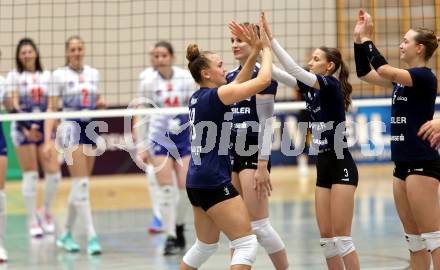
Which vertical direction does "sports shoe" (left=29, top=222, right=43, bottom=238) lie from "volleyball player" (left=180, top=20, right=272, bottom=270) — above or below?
below

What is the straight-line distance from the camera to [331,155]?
7.00 metres

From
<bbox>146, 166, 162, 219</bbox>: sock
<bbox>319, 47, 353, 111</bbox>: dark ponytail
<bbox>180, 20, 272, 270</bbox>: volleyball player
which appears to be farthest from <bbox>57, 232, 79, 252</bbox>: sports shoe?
<bbox>319, 47, 353, 111</bbox>: dark ponytail

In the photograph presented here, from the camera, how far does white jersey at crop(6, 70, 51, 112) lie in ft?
34.7

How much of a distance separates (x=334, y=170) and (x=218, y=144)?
940 millimetres

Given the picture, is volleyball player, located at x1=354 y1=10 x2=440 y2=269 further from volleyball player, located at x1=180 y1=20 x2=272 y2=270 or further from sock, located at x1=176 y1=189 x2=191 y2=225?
sock, located at x1=176 y1=189 x2=191 y2=225

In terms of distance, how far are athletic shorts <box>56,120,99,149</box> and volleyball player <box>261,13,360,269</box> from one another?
10.8 feet

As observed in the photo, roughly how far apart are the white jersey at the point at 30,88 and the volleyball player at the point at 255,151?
3676 millimetres

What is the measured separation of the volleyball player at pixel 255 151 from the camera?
7273 millimetres

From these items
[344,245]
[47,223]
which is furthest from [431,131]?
[47,223]

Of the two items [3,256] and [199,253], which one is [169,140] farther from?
[199,253]

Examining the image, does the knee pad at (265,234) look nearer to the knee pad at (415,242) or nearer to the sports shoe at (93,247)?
the knee pad at (415,242)

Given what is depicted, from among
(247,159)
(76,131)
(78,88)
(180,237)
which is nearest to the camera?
(247,159)

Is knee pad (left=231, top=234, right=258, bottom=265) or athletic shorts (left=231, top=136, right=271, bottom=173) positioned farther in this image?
athletic shorts (left=231, top=136, right=271, bottom=173)

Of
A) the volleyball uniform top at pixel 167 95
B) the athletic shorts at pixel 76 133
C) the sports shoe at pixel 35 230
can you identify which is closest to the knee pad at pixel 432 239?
the volleyball uniform top at pixel 167 95
